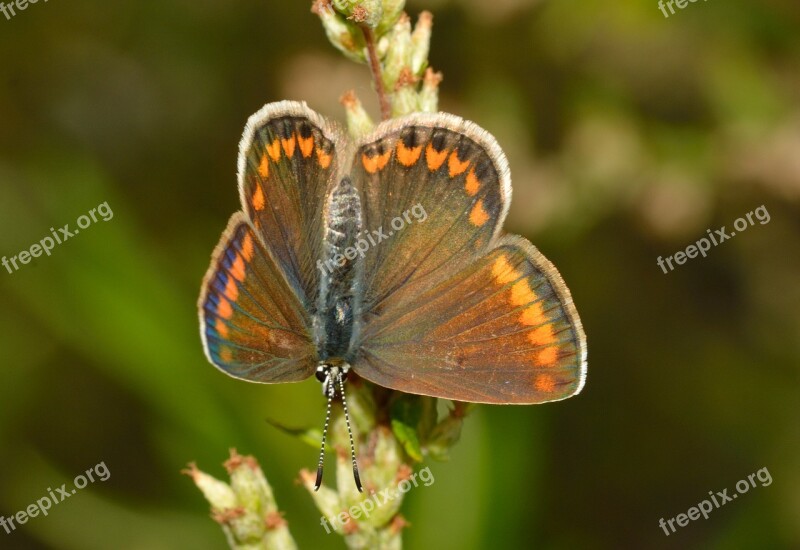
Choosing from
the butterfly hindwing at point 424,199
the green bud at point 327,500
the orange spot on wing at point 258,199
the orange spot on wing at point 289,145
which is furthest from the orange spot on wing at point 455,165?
the green bud at point 327,500

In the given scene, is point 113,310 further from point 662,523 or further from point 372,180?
point 662,523

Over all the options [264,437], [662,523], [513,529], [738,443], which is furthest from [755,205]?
[264,437]

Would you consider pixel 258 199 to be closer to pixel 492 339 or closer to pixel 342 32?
pixel 342 32

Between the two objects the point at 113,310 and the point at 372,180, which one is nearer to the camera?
the point at 372,180

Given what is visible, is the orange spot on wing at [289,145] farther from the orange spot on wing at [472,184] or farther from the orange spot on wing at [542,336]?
the orange spot on wing at [542,336]

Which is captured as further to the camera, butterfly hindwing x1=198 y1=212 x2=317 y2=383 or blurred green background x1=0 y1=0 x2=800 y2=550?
blurred green background x1=0 y1=0 x2=800 y2=550

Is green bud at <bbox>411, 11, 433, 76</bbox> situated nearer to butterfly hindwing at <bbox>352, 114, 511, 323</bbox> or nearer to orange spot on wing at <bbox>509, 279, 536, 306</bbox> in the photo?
butterfly hindwing at <bbox>352, 114, 511, 323</bbox>

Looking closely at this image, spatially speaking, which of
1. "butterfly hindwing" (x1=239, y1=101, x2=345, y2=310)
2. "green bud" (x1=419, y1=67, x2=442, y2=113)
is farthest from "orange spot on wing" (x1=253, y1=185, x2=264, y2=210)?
"green bud" (x1=419, y1=67, x2=442, y2=113)
